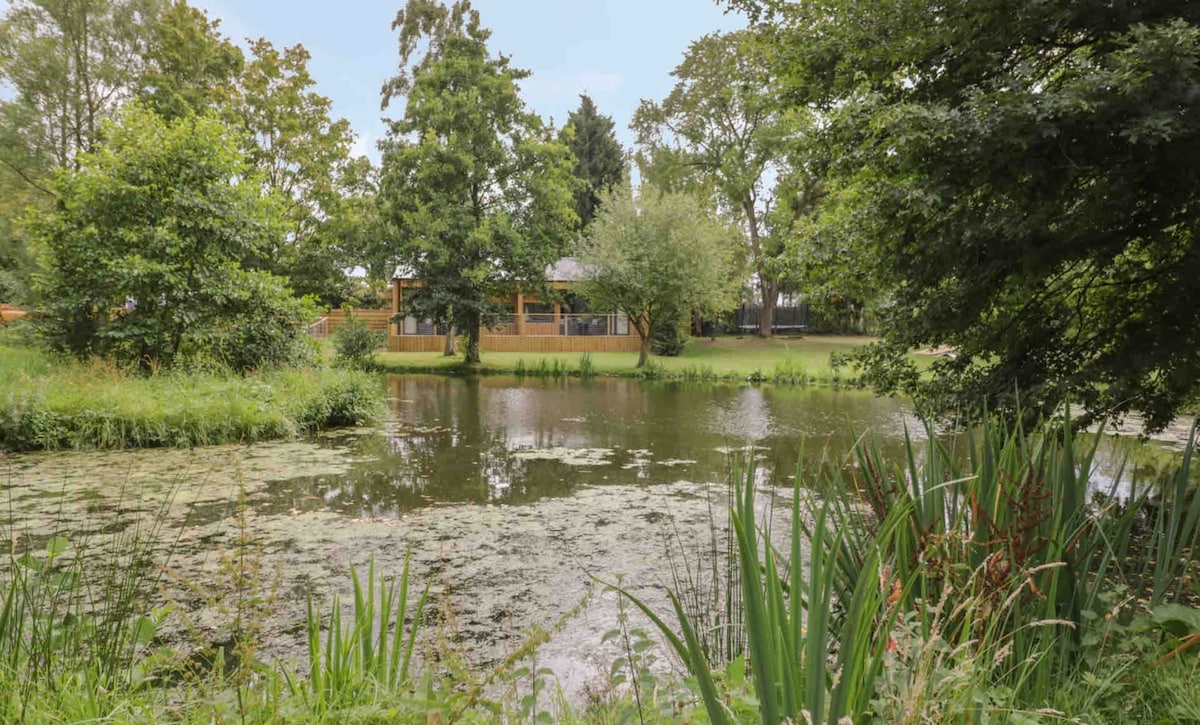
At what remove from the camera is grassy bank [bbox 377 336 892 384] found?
1833cm

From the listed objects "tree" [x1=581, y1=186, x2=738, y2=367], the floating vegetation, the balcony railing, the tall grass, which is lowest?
the floating vegetation

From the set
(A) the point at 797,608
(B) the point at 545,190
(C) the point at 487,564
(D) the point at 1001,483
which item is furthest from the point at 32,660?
(B) the point at 545,190

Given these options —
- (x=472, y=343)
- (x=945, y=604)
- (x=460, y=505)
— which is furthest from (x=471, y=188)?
(x=945, y=604)

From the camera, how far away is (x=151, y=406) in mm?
8320

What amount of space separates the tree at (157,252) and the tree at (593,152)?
2869 cm


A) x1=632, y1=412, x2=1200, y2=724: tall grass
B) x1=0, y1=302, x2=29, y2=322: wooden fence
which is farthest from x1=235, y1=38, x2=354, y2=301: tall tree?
x1=632, y1=412, x2=1200, y2=724: tall grass

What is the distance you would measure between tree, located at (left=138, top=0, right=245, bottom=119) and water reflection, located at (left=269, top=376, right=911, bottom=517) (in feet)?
29.6

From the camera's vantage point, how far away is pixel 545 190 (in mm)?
21844

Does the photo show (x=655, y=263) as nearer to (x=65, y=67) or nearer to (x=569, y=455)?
(x=569, y=455)

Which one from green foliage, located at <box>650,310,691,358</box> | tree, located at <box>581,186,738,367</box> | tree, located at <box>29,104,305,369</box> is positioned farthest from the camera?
green foliage, located at <box>650,310,691,358</box>

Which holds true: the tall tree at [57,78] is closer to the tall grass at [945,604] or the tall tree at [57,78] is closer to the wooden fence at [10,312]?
the wooden fence at [10,312]

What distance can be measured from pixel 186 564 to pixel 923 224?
5058 mm

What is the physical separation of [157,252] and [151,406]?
128 inches

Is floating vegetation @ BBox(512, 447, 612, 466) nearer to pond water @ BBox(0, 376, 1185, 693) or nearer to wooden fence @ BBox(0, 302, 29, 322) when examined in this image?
pond water @ BBox(0, 376, 1185, 693)
